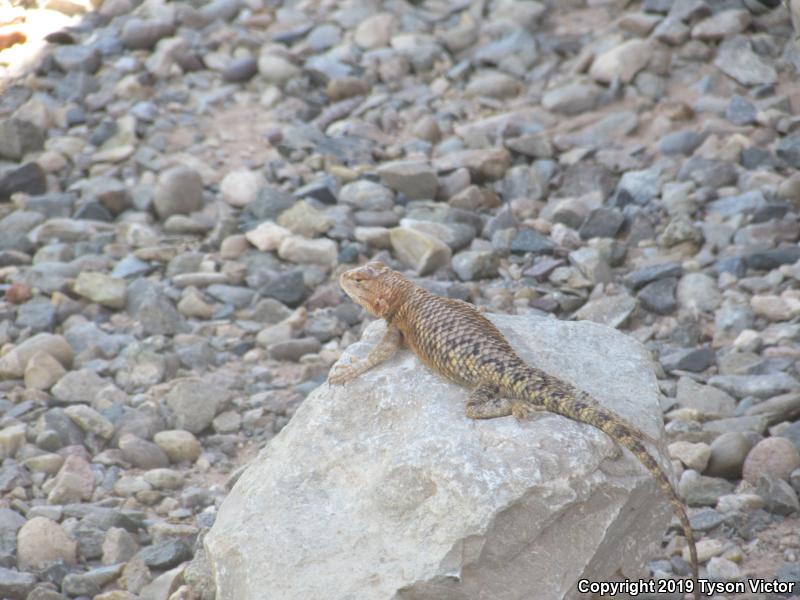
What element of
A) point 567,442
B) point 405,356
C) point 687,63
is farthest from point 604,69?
point 567,442

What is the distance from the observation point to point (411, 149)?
10.5 meters

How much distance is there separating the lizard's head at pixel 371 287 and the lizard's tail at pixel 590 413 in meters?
1.05

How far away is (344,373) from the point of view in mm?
5129

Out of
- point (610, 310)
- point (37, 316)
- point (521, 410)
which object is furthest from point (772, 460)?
point (37, 316)

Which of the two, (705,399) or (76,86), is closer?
(705,399)

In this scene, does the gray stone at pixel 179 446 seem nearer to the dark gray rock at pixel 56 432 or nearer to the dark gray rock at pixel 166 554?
the dark gray rock at pixel 56 432

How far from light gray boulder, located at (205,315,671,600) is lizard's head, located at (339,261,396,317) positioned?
69 cm

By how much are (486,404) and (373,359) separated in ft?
2.53

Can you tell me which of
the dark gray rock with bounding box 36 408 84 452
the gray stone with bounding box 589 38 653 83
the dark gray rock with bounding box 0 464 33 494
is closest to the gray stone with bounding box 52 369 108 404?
the dark gray rock with bounding box 36 408 84 452

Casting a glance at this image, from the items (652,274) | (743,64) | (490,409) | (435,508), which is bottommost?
(652,274)

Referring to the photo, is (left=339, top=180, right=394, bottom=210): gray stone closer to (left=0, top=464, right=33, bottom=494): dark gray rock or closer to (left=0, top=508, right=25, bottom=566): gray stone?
(left=0, top=464, right=33, bottom=494): dark gray rock

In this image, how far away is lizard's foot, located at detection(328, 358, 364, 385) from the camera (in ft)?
16.8

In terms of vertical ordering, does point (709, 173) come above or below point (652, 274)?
above

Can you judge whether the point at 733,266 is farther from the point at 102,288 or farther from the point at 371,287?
the point at 102,288
